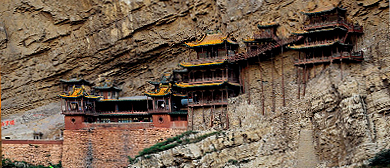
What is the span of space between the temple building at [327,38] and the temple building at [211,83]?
221 inches

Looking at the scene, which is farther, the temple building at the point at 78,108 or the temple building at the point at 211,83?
the temple building at the point at 78,108

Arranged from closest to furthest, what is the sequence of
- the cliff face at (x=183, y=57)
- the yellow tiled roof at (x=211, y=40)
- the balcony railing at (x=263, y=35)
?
the cliff face at (x=183, y=57) → the balcony railing at (x=263, y=35) → the yellow tiled roof at (x=211, y=40)

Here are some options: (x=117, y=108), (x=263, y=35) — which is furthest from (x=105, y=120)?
(x=263, y=35)

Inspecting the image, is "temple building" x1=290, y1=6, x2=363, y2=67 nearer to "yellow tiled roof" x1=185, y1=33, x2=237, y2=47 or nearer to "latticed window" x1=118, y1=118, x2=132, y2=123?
"yellow tiled roof" x1=185, y1=33, x2=237, y2=47

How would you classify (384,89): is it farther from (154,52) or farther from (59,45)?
(59,45)

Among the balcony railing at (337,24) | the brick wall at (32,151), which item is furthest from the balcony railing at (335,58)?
the brick wall at (32,151)

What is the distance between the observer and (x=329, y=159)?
31266 mm

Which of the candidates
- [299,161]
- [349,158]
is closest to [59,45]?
[299,161]

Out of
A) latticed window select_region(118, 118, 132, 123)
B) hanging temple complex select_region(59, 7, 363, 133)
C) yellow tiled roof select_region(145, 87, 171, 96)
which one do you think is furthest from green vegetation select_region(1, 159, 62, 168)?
yellow tiled roof select_region(145, 87, 171, 96)

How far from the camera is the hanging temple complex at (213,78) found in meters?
35.4

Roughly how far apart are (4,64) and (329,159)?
3204 cm

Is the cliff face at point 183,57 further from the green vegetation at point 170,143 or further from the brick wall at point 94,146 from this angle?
the brick wall at point 94,146

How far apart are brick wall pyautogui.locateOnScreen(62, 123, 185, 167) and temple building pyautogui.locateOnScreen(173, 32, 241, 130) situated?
6.91 ft

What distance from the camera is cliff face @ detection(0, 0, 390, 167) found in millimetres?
32250
